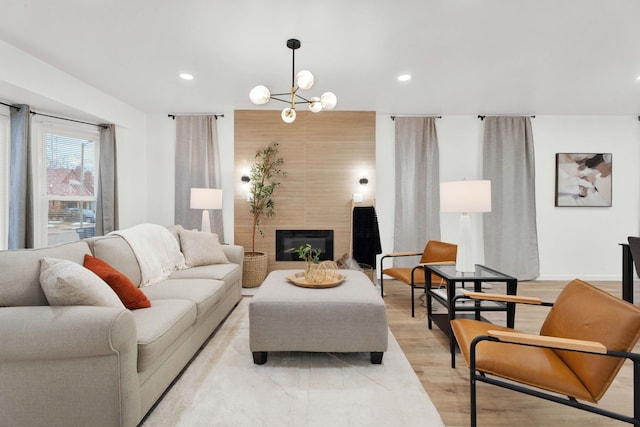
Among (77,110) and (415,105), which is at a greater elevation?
(415,105)

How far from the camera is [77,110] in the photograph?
11.8 ft

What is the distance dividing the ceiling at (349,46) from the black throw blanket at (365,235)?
1611 mm

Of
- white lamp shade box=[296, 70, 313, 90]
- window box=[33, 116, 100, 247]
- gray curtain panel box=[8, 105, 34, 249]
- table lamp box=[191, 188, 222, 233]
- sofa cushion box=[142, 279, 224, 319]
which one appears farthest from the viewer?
table lamp box=[191, 188, 222, 233]

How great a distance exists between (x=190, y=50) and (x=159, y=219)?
2996mm

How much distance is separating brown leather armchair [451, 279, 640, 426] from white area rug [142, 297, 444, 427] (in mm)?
462

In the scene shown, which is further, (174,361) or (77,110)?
(77,110)

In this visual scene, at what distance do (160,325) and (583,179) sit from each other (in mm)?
6012

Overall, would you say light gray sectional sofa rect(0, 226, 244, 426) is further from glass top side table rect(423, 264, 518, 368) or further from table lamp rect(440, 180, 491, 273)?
table lamp rect(440, 180, 491, 273)

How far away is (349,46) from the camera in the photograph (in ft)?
8.90

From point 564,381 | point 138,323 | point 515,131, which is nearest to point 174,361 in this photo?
point 138,323

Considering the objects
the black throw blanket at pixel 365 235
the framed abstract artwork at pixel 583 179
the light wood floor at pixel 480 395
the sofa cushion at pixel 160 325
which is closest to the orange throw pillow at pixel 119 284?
the sofa cushion at pixel 160 325

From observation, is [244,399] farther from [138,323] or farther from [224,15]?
[224,15]

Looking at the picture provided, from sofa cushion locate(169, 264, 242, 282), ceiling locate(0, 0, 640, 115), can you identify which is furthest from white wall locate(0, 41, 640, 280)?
sofa cushion locate(169, 264, 242, 282)

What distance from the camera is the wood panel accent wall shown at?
4645mm
